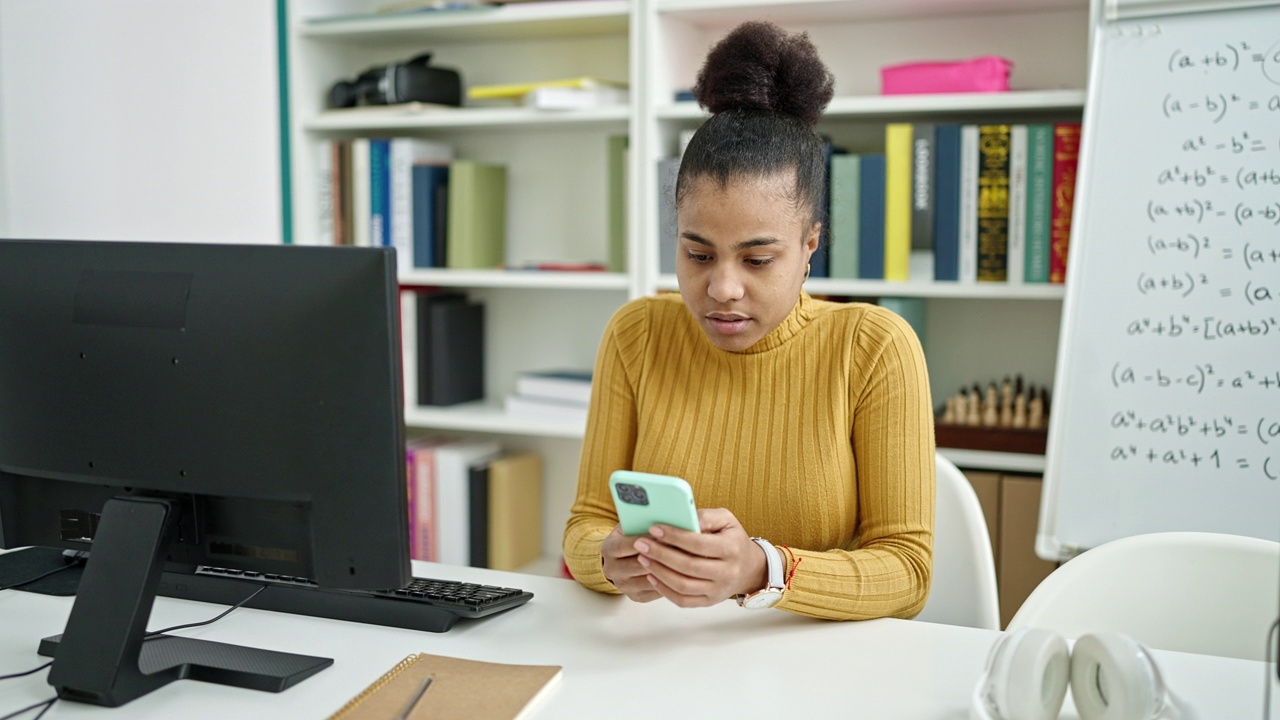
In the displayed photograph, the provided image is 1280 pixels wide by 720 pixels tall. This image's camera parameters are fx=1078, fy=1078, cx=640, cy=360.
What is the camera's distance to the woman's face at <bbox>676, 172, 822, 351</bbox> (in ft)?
4.36

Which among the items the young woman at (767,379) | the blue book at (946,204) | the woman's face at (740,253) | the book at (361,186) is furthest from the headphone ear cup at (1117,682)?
the book at (361,186)

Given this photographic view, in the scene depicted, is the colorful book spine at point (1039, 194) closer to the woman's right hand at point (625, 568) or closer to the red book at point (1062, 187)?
the red book at point (1062, 187)

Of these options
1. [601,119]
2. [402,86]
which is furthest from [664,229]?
[402,86]

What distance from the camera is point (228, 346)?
1011 millimetres

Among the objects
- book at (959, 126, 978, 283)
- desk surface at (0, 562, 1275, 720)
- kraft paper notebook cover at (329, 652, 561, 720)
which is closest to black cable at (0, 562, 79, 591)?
desk surface at (0, 562, 1275, 720)

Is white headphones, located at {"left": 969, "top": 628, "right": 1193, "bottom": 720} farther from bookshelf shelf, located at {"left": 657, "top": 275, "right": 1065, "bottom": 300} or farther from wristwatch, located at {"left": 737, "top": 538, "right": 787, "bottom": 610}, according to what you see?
bookshelf shelf, located at {"left": 657, "top": 275, "right": 1065, "bottom": 300}

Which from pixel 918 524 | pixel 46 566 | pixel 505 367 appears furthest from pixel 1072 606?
pixel 505 367

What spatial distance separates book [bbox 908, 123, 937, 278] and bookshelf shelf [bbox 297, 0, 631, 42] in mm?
690

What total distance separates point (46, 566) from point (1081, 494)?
65.4 inches

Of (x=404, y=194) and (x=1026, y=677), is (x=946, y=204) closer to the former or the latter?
(x=404, y=194)

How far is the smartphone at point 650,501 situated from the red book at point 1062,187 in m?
1.27

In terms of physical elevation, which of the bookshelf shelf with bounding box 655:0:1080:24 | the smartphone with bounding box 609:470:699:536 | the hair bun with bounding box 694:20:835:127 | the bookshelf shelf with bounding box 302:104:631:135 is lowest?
the smartphone with bounding box 609:470:699:536

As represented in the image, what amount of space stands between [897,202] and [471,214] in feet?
3.29

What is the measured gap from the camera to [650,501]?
1059 millimetres
